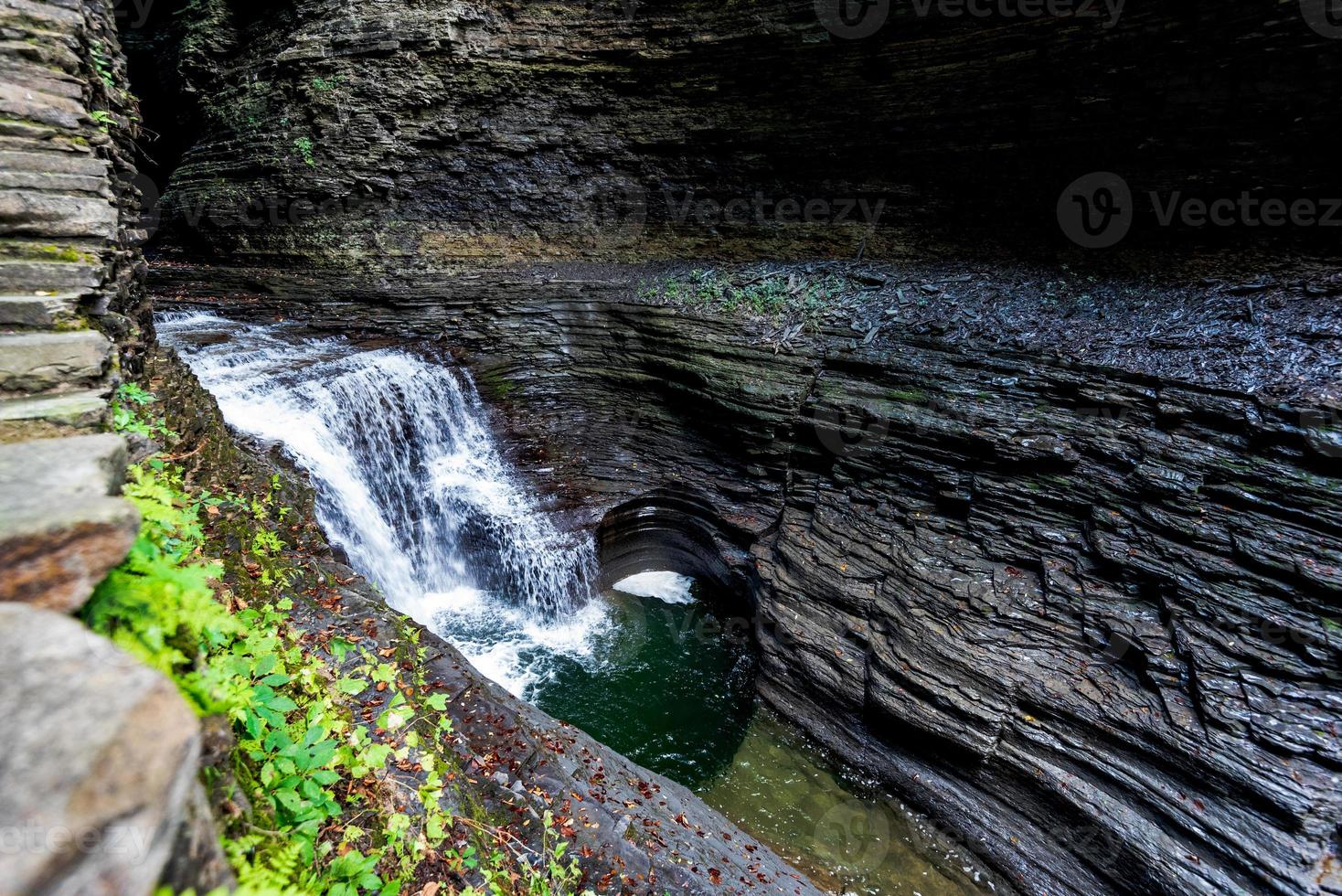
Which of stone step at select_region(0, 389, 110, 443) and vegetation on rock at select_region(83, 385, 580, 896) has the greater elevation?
stone step at select_region(0, 389, 110, 443)

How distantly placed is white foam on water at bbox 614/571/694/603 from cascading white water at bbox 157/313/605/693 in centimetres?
79

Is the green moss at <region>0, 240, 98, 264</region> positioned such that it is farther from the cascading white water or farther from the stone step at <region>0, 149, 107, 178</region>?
the cascading white water

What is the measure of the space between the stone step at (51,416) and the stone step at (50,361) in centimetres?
9

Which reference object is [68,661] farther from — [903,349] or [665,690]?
[903,349]

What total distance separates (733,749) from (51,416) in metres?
6.72

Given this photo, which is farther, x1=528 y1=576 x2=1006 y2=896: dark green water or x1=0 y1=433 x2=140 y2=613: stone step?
x1=528 y1=576 x2=1006 y2=896: dark green water

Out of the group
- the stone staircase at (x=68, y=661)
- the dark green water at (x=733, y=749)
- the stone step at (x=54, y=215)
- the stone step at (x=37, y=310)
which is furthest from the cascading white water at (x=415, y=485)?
the stone staircase at (x=68, y=661)

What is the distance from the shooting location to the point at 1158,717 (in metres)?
5.18

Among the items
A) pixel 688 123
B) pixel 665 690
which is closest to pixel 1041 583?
pixel 665 690

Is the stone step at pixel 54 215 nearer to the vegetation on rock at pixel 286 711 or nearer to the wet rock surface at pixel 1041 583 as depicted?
the vegetation on rock at pixel 286 711

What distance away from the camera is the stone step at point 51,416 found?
2238 mm

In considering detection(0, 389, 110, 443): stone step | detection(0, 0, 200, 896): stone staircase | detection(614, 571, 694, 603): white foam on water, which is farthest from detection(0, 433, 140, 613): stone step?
detection(614, 571, 694, 603): white foam on water

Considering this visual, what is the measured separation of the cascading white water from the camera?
721 centimetres

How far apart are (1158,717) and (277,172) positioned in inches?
635
